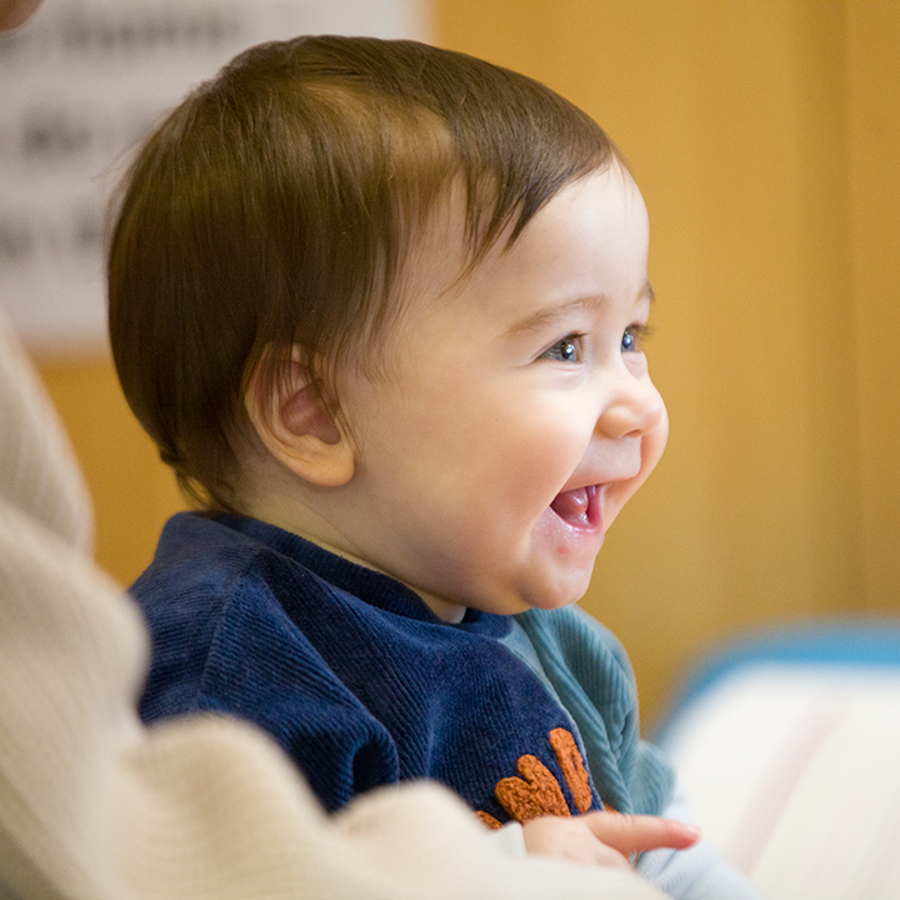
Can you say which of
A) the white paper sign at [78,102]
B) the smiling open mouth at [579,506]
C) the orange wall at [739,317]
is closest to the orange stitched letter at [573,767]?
the smiling open mouth at [579,506]

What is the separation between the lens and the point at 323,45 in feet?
1.93

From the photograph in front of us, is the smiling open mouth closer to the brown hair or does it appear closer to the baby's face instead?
the baby's face

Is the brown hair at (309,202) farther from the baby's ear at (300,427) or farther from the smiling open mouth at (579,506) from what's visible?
the smiling open mouth at (579,506)

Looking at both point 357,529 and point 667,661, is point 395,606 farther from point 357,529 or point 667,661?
point 667,661

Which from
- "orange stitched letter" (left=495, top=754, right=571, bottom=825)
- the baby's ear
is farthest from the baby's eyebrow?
"orange stitched letter" (left=495, top=754, right=571, bottom=825)

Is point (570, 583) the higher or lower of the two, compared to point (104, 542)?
higher

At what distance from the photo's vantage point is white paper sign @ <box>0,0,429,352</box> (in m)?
1.48

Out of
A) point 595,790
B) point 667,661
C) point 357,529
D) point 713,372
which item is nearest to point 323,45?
point 357,529

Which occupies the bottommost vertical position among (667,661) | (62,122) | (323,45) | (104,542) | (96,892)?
(104,542)

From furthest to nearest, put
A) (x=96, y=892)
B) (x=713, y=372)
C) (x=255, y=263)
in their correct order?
(x=713, y=372) < (x=255, y=263) < (x=96, y=892)

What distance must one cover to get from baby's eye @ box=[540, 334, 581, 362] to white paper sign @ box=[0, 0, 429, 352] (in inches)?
42.2

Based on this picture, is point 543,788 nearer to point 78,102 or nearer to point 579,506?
point 579,506

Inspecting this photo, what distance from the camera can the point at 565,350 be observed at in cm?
55

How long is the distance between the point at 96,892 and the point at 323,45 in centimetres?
48
